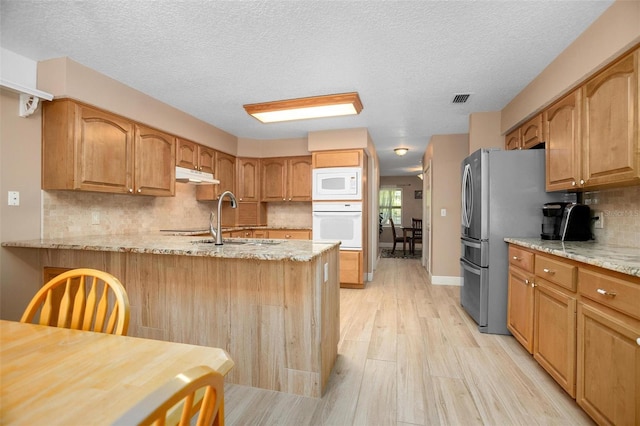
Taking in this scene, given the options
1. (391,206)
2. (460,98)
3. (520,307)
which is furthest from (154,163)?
Result: (391,206)

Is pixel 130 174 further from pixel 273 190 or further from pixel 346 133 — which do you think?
pixel 346 133

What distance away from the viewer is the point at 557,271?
1.88 metres

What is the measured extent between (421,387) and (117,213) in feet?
10.9

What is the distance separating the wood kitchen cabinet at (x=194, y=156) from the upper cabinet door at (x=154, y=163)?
0.12 metres

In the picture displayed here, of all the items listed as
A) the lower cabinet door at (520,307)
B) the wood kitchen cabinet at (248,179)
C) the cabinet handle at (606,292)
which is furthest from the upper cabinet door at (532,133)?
the wood kitchen cabinet at (248,179)

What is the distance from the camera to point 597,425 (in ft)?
5.05

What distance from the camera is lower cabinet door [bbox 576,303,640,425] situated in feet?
4.16

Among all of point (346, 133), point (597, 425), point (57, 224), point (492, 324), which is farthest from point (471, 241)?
point (57, 224)

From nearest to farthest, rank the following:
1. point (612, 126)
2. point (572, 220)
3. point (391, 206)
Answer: point (612, 126) < point (572, 220) < point (391, 206)

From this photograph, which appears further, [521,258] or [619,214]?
[521,258]

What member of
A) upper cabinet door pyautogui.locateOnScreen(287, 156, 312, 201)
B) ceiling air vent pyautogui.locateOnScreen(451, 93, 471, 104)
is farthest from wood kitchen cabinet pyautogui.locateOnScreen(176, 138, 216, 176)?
ceiling air vent pyautogui.locateOnScreen(451, 93, 471, 104)

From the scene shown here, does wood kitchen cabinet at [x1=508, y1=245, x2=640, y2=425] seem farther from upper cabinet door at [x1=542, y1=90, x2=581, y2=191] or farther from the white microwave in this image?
the white microwave

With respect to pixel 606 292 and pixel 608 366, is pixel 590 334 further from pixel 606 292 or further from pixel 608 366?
pixel 606 292

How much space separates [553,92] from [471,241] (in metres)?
1.47
